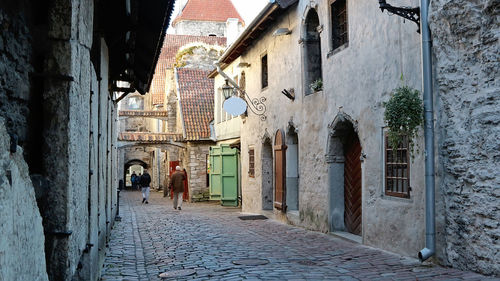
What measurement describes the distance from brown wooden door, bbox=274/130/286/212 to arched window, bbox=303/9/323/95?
197 centimetres

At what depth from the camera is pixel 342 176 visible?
35.0ft

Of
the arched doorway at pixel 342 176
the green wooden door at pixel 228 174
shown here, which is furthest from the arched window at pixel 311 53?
the green wooden door at pixel 228 174

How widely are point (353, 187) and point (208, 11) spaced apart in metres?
43.0

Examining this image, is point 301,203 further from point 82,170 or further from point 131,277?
point 82,170

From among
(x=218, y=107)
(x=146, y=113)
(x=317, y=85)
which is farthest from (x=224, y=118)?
(x=317, y=85)

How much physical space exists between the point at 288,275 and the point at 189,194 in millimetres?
16850

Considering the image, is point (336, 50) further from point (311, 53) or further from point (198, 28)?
point (198, 28)

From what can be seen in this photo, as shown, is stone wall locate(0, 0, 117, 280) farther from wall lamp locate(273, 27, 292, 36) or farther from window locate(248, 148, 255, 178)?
window locate(248, 148, 255, 178)

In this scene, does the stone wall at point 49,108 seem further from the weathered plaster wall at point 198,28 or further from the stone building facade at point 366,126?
the weathered plaster wall at point 198,28

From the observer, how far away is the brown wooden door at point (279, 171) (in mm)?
13281

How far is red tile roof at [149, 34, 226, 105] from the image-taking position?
39.1 metres

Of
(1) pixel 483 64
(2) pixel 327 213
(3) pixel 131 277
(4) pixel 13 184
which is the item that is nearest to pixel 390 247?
(2) pixel 327 213

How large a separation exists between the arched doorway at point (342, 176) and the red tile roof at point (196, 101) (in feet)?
43.1

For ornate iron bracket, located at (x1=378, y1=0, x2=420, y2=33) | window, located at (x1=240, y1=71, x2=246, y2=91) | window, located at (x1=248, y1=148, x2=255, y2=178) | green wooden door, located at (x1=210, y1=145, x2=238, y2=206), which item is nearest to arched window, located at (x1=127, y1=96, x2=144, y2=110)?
green wooden door, located at (x1=210, y1=145, x2=238, y2=206)
